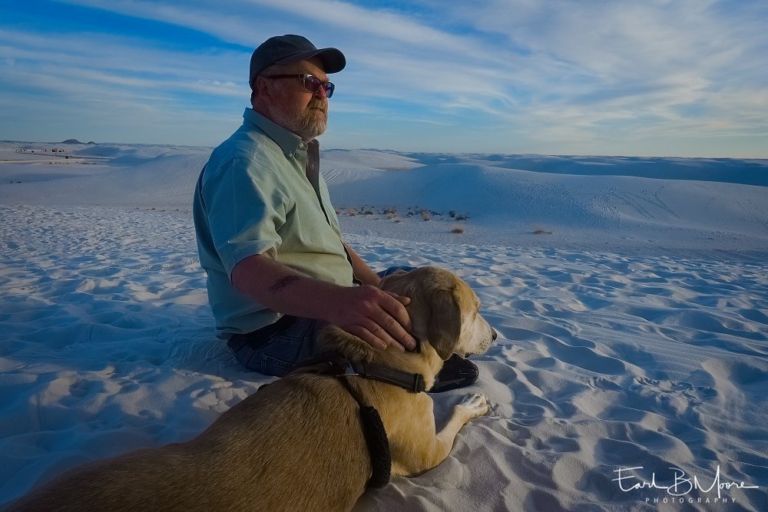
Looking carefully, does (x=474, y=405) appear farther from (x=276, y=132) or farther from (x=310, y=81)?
(x=310, y=81)

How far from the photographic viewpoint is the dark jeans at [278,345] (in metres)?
3.31

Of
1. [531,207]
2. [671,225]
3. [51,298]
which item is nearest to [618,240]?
[671,225]

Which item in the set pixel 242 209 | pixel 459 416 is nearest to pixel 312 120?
pixel 242 209

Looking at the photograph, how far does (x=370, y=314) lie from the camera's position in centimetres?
241

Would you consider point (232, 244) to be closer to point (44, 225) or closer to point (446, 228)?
point (44, 225)

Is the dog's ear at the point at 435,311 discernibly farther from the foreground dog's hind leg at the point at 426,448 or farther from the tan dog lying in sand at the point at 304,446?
the foreground dog's hind leg at the point at 426,448

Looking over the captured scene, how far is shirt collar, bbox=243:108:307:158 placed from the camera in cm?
355

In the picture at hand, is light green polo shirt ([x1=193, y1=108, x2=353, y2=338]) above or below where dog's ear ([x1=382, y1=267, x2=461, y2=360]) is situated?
above

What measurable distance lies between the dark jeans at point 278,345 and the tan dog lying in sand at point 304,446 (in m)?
0.65

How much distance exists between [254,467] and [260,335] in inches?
65.4

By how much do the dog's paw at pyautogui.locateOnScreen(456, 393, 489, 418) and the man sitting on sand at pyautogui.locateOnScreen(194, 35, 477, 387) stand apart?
0.27 metres

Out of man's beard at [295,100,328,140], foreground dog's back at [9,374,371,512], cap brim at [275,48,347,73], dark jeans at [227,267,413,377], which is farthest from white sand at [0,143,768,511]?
cap brim at [275,48,347,73]

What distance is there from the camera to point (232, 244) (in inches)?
108

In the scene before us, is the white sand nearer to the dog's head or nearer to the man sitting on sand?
the man sitting on sand
